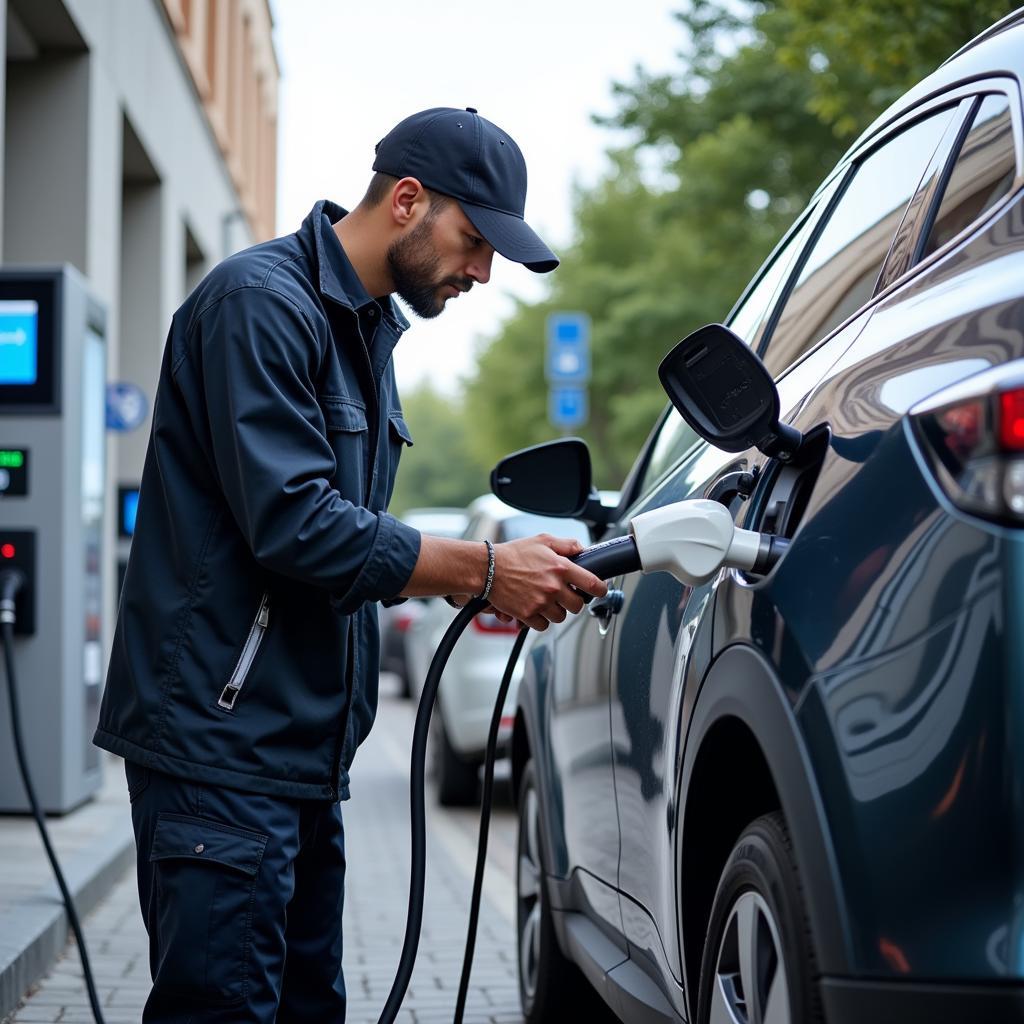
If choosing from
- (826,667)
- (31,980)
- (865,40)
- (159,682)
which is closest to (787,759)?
(826,667)

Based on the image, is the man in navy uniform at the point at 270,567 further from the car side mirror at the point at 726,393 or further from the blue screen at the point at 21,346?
the blue screen at the point at 21,346

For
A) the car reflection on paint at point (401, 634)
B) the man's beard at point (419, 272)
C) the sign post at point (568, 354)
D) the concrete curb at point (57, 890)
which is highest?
the sign post at point (568, 354)

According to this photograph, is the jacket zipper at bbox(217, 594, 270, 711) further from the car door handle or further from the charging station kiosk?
the charging station kiosk

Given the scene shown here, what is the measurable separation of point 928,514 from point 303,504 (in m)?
1.12

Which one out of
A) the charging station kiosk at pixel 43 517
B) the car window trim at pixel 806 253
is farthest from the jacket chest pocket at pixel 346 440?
the charging station kiosk at pixel 43 517

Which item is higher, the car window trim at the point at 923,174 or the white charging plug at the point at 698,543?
the car window trim at the point at 923,174

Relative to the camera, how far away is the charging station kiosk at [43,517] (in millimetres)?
7785

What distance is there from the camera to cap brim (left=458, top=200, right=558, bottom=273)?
2916mm

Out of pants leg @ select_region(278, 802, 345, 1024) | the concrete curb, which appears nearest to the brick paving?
the concrete curb

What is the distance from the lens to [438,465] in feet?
323

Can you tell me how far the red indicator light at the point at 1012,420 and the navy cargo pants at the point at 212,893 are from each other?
4.85 feet

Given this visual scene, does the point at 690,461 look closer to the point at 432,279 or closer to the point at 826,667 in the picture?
the point at 432,279

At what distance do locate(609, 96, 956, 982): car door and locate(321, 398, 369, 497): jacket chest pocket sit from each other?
604 millimetres

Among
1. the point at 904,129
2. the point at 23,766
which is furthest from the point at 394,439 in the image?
the point at 23,766
